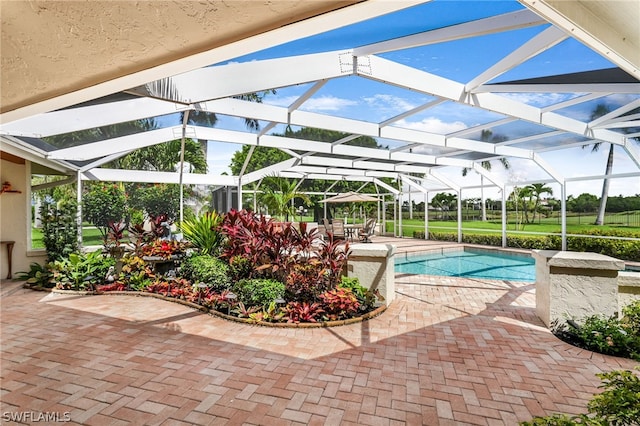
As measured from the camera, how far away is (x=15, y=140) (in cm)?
613

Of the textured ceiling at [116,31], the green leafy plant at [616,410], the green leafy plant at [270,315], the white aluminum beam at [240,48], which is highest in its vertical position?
the textured ceiling at [116,31]

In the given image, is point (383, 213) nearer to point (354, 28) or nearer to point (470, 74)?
point (470, 74)

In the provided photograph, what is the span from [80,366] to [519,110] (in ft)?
27.5

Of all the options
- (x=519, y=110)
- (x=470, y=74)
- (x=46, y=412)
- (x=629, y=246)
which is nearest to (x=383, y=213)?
(x=629, y=246)

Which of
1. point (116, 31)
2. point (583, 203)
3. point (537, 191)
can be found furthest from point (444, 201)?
point (116, 31)

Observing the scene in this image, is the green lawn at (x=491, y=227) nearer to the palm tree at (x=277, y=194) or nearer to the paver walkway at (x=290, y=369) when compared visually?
the palm tree at (x=277, y=194)

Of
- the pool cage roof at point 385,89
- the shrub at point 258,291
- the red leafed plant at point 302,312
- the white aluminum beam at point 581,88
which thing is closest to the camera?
the pool cage roof at point 385,89

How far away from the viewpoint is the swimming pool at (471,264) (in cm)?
1017

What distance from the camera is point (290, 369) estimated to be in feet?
11.6

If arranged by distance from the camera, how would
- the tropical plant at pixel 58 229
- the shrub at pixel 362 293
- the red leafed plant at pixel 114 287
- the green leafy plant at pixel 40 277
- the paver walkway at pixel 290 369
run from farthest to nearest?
the tropical plant at pixel 58 229 → the green leafy plant at pixel 40 277 → the red leafed plant at pixel 114 287 → the shrub at pixel 362 293 → the paver walkway at pixel 290 369

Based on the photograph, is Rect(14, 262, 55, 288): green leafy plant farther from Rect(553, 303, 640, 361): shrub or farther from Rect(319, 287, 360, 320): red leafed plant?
Rect(553, 303, 640, 361): shrub

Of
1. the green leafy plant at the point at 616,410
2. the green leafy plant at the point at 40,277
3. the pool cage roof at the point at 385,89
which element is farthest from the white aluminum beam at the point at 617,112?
the green leafy plant at the point at 40,277

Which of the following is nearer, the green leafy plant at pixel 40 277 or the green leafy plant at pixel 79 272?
the green leafy plant at pixel 79 272

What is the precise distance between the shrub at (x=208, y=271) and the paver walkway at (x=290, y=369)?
741 mm
